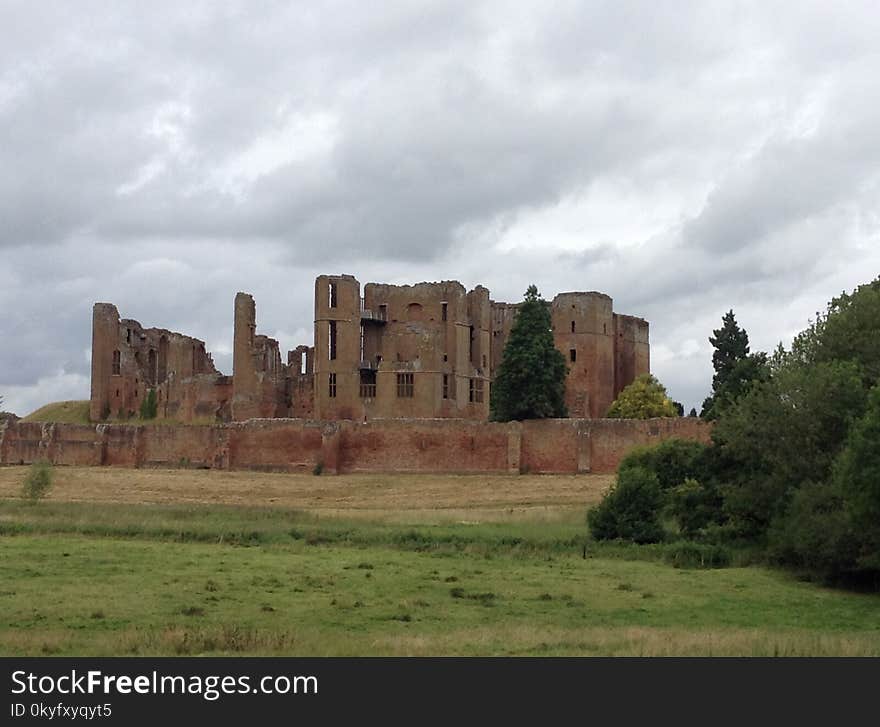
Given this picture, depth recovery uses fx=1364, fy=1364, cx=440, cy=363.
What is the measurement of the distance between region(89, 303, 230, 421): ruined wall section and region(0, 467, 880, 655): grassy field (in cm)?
4296

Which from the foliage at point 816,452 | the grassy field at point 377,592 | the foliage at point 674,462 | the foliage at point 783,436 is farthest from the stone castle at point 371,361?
the foliage at point 783,436

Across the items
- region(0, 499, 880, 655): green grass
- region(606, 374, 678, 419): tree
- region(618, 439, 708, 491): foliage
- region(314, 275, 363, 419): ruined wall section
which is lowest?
region(0, 499, 880, 655): green grass

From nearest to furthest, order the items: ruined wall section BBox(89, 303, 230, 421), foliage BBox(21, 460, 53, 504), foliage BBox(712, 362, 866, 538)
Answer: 1. foliage BBox(712, 362, 866, 538)
2. foliage BBox(21, 460, 53, 504)
3. ruined wall section BBox(89, 303, 230, 421)

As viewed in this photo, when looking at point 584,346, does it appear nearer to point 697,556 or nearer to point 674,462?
point 674,462

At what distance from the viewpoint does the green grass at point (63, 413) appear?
332 ft

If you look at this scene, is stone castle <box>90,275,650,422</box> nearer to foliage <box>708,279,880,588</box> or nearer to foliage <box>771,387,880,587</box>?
foliage <box>708,279,880,588</box>

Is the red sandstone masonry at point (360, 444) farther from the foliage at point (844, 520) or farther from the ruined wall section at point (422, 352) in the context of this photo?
the foliage at point (844, 520)

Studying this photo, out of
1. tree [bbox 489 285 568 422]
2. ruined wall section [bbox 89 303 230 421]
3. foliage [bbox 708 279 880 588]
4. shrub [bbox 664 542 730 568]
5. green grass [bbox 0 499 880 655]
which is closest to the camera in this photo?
green grass [bbox 0 499 880 655]

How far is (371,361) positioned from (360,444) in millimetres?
16714

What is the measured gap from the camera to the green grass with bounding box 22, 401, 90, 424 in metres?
101

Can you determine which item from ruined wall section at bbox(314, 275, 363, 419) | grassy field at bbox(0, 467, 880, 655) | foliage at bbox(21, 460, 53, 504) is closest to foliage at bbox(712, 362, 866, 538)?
grassy field at bbox(0, 467, 880, 655)

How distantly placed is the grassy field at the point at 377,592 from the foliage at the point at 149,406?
145 ft
